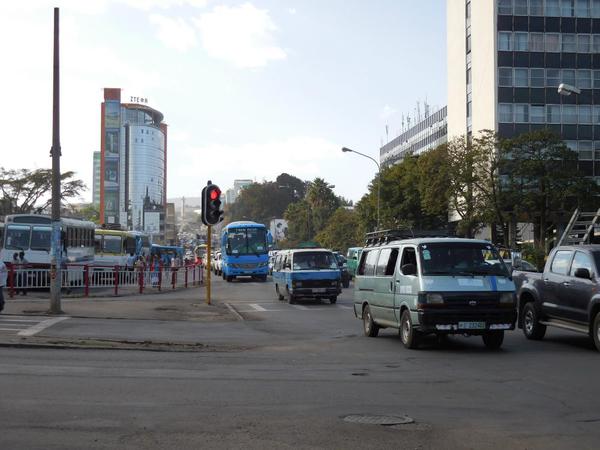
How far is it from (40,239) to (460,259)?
78.0ft

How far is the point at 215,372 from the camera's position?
414 inches

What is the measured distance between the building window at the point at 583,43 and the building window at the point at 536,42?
11.1ft

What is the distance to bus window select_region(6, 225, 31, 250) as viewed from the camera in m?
32.6

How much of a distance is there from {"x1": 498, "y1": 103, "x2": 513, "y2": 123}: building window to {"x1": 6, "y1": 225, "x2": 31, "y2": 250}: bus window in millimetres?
44834

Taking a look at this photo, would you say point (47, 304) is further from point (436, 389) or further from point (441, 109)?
point (441, 109)

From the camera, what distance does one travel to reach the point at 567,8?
66.5m

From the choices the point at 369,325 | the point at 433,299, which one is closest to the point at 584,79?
the point at 369,325

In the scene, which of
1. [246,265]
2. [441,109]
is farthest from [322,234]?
[246,265]

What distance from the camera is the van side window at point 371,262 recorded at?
15.8 m

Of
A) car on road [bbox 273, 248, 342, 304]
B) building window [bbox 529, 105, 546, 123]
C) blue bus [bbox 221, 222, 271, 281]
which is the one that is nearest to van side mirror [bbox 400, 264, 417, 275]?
car on road [bbox 273, 248, 342, 304]

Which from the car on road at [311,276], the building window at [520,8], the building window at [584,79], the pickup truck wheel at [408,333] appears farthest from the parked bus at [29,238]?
the building window at [584,79]

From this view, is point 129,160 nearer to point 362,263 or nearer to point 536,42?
point 536,42

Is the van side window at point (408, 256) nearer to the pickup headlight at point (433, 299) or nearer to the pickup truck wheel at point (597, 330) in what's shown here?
the pickup headlight at point (433, 299)

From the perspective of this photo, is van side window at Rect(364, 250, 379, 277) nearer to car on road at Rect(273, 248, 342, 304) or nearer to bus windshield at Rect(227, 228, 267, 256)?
car on road at Rect(273, 248, 342, 304)
